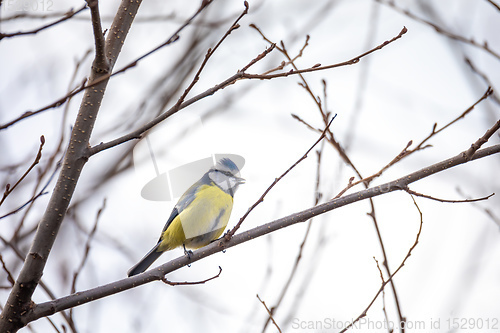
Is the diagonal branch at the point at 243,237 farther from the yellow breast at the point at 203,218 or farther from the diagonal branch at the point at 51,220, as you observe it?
the yellow breast at the point at 203,218

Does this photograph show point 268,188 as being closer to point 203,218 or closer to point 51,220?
point 51,220

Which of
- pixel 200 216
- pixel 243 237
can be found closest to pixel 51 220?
pixel 243 237

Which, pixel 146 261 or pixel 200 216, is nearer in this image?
pixel 200 216

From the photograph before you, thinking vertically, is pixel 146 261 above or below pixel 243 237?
above

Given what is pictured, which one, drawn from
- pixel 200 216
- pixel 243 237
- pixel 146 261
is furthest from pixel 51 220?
pixel 146 261

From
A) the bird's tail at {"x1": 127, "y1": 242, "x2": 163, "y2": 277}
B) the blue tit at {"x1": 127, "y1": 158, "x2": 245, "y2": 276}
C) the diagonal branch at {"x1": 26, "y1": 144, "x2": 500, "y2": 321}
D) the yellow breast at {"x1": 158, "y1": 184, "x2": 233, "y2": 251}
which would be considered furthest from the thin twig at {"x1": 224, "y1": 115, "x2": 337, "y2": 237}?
the bird's tail at {"x1": 127, "y1": 242, "x2": 163, "y2": 277}

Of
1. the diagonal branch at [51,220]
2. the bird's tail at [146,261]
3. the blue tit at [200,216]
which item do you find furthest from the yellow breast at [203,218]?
the diagonal branch at [51,220]

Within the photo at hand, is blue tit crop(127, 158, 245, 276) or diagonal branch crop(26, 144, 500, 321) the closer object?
diagonal branch crop(26, 144, 500, 321)

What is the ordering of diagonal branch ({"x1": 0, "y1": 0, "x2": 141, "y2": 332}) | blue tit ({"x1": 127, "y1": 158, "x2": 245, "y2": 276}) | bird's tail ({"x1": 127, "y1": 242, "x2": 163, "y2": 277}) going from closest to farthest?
diagonal branch ({"x1": 0, "y1": 0, "x2": 141, "y2": 332})
blue tit ({"x1": 127, "y1": 158, "x2": 245, "y2": 276})
bird's tail ({"x1": 127, "y1": 242, "x2": 163, "y2": 277})

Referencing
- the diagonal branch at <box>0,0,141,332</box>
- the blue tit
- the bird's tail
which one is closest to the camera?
the diagonal branch at <box>0,0,141,332</box>

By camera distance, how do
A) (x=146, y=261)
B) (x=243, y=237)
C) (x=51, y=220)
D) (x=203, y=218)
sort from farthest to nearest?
(x=146, y=261) → (x=203, y=218) → (x=243, y=237) → (x=51, y=220)

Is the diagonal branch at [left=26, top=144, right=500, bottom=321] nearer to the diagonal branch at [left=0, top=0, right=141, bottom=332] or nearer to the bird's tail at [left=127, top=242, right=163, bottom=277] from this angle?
the diagonal branch at [left=0, top=0, right=141, bottom=332]

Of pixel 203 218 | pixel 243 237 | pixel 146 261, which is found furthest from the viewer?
pixel 146 261

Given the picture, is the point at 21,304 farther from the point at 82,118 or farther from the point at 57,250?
the point at 57,250
